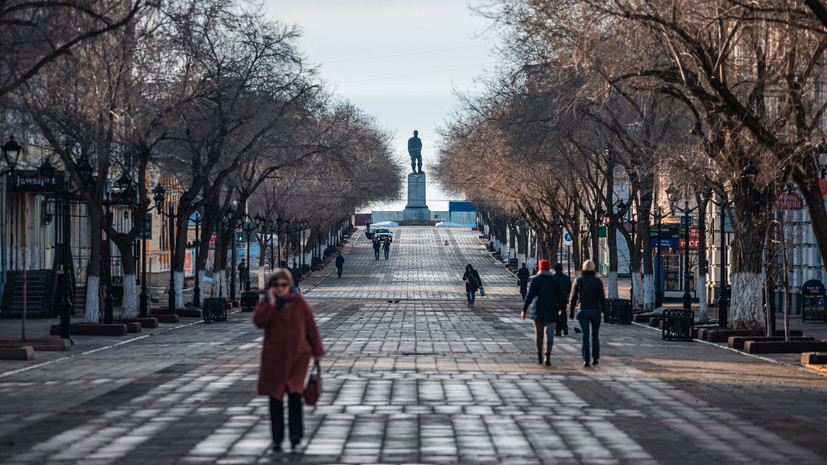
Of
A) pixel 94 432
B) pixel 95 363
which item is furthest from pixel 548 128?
pixel 94 432

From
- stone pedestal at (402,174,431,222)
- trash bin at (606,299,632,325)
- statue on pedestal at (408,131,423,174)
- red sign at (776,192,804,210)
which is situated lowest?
trash bin at (606,299,632,325)

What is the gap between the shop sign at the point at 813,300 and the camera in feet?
113

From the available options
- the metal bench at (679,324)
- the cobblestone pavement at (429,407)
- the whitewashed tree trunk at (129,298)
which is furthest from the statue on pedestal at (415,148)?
the cobblestone pavement at (429,407)

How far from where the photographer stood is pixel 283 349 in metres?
9.24

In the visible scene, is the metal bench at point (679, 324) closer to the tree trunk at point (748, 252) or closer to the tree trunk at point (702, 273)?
the tree trunk at point (748, 252)

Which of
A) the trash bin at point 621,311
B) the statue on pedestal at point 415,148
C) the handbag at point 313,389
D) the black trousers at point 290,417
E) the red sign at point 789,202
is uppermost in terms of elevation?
the statue on pedestal at point 415,148

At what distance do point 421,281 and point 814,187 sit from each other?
184ft

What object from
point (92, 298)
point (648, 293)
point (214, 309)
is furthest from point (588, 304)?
point (648, 293)

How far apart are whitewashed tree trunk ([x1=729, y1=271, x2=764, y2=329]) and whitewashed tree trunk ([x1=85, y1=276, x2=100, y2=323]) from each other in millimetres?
14311

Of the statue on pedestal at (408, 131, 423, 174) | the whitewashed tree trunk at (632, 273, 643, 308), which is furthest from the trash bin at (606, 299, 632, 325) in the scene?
the statue on pedestal at (408, 131, 423, 174)

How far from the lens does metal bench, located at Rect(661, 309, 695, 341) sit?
25.5 meters

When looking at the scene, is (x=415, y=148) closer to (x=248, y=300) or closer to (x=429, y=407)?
(x=248, y=300)

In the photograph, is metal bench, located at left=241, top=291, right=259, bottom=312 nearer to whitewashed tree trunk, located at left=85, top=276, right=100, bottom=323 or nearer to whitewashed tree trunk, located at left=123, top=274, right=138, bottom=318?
whitewashed tree trunk, located at left=123, top=274, right=138, bottom=318

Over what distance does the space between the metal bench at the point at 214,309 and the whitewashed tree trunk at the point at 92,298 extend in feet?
19.0
